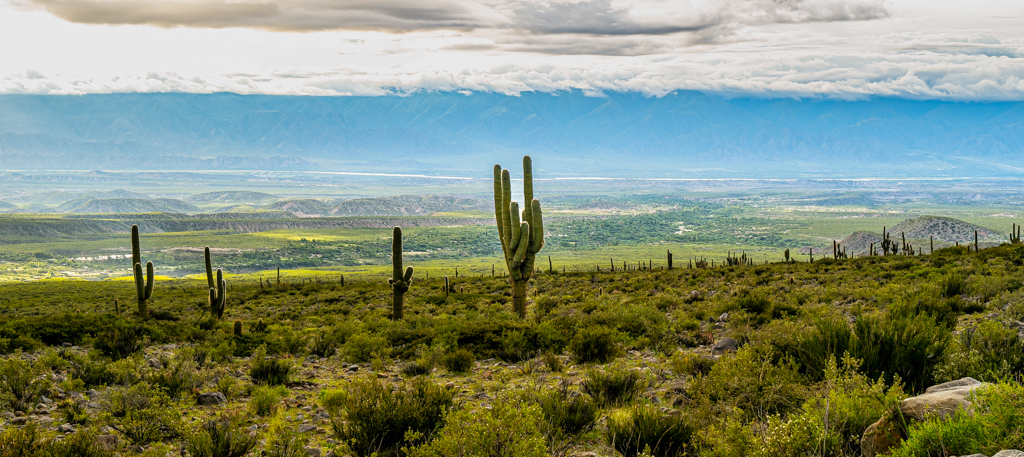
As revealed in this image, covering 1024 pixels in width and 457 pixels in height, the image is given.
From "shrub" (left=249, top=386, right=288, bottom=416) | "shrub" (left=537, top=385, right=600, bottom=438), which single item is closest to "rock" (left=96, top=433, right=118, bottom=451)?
"shrub" (left=249, top=386, right=288, bottom=416)

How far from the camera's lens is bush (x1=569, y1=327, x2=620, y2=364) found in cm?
1181

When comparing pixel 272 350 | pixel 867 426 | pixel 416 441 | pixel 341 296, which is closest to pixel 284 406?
pixel 416 441

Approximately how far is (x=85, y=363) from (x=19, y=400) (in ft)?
5.86

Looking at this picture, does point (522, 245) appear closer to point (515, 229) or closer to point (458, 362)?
point (515, 229)

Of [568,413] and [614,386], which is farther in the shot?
[614,386]

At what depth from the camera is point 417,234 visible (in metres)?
181

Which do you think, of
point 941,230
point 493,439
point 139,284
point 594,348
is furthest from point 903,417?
point 941,230

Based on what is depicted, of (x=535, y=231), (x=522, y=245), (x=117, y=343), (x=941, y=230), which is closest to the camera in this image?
(x=117, y=343)

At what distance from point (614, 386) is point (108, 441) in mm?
6039

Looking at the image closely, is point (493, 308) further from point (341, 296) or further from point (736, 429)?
point (736, 429)

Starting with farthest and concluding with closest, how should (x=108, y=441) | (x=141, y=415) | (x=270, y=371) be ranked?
1. (x=270, y=371)
2. (x=141, y=415)
3. (x=108, y=441)

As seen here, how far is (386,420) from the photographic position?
24.4 ft

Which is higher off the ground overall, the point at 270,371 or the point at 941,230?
the point at 270,371

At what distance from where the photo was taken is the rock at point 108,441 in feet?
24.3
